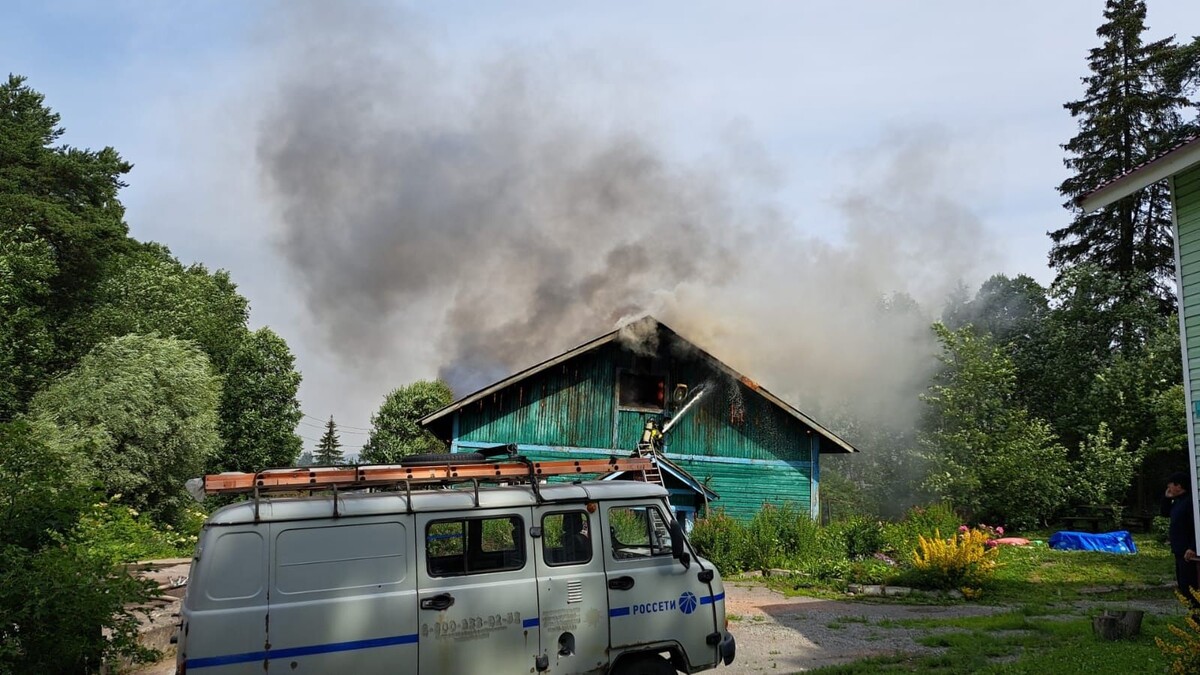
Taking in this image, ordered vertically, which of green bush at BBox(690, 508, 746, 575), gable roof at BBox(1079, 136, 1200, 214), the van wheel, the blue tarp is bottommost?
the blue tarp

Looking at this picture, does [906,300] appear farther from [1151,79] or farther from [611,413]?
[611,413]

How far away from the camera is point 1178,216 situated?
11.8 metres

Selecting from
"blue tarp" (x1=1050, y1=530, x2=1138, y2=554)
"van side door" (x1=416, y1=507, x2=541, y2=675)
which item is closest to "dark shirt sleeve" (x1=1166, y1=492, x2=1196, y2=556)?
"van side door" (x1=416, y1=507, x2=541, y2=675)

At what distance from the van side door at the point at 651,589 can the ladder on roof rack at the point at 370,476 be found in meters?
0.66

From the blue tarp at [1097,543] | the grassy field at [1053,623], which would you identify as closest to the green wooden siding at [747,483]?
the grassy field at [1053,623]

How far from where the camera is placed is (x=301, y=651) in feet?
20.0

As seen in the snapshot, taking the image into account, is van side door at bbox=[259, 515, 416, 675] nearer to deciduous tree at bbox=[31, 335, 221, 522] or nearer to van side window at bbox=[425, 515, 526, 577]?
van side window at bbox=[425, 515, 526, 577]

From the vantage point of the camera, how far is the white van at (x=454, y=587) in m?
6.10

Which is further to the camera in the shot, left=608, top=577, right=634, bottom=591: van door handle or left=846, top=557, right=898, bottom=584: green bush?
left=846, top=557, right=898, bottom=584: green bush

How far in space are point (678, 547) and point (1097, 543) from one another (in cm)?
2054

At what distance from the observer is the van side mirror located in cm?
752

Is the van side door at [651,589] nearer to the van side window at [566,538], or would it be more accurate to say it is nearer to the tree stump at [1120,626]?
the van side window at [566,538]

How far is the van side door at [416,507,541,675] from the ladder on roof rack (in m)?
0.47

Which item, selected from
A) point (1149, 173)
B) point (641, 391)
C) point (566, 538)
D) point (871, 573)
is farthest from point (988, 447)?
point (566, 538)
